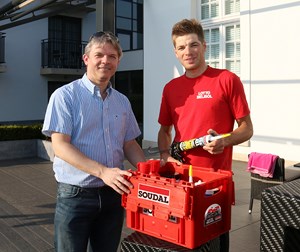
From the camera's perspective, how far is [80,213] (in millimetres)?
2014

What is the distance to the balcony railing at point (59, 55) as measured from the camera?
658 inches

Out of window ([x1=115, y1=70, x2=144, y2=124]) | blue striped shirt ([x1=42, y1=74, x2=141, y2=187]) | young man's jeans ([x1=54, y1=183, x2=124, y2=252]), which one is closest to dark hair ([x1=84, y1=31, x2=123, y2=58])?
blue striped shirt ([x1=42, y1=74, x2=141, y2=187])

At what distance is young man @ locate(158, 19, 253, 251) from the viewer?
2.11 m

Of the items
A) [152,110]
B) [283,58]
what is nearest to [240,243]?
[283,58]

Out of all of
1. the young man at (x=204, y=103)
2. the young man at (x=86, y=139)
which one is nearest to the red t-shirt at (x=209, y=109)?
the young man at (x=204, y=103)

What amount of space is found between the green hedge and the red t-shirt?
7.52 meters

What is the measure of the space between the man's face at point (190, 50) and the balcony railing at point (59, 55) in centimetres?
1527

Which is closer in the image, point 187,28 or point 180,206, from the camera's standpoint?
point 180,206

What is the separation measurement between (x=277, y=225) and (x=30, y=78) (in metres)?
16.8

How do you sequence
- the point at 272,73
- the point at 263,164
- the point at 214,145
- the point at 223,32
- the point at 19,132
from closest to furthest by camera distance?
the point at 214,145 → the point at 263,164 → the point at 272,73 → the point at 223,32 → the point at 19,132

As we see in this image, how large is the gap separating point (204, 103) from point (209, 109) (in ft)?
0.15

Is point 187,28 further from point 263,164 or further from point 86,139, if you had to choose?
point 263,164

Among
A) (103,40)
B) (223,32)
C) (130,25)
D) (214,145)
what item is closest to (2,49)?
(130,25)

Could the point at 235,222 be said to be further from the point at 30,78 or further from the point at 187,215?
the point at 30,78
